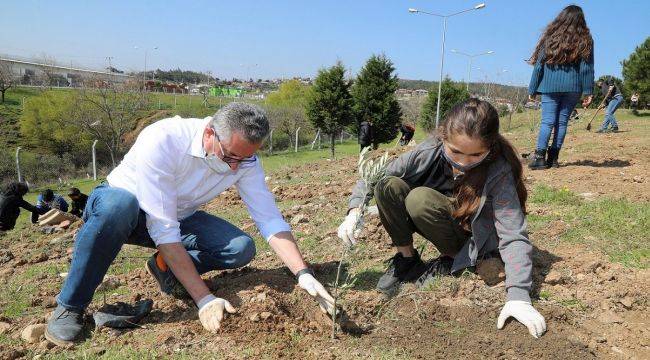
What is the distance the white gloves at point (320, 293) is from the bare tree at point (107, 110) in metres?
29.1

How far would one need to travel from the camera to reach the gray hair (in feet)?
7.25

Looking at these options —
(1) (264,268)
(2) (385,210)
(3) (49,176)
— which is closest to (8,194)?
(1) (264,268)

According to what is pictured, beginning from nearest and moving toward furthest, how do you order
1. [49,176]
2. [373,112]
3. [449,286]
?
[449,286]
[373,112]
[49,176]

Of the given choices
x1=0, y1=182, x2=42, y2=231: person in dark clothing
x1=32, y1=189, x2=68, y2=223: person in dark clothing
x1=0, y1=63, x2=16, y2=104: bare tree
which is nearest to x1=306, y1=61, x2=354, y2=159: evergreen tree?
x1=32, y1=189, x2=68, y2=223: person in dark clothing

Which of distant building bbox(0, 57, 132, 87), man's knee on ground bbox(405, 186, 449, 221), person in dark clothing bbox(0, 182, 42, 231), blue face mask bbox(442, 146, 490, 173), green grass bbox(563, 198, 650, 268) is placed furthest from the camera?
distant building bbox(0, 57, 132, 87)

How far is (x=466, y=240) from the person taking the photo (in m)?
2.71

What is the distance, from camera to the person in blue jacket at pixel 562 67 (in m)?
4.70

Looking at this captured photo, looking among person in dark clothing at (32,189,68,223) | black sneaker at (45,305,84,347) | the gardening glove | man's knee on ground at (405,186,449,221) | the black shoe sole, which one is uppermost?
man's knee on ground at (405,186,449,221)

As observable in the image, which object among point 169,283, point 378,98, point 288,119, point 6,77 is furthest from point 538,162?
point 6,77

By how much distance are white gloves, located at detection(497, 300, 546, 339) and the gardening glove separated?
1292mm

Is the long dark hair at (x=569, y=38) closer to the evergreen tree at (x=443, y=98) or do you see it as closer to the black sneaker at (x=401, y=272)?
the black sneaker at (x=401, y=272)

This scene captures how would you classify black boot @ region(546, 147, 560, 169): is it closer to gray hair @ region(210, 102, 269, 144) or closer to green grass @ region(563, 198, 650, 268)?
green grass @ region(563, 198, 650, 268)

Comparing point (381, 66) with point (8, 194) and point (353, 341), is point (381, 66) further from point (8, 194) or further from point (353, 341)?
point (353, 341)

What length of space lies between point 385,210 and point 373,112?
21789 millimetres
